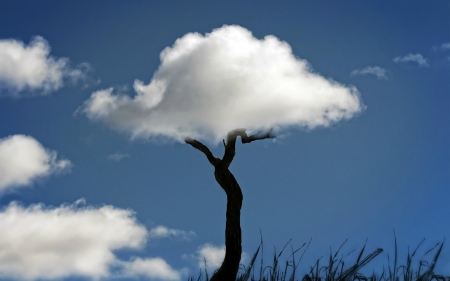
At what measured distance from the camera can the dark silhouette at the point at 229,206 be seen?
25.7 ft

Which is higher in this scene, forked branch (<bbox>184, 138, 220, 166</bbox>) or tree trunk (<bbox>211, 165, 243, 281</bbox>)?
forked branch (<bbox>184, 138, 220, 166</bbox>)

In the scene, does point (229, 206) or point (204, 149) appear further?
point (204, 149)

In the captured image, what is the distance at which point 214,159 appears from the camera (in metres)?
8.81

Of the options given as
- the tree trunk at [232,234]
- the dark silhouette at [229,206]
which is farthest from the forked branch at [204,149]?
the tree trunk at [232,234]

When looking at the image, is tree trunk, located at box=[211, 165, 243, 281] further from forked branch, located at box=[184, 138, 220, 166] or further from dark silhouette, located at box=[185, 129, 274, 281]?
forked branch, located at box=[184, 138, 220, 166]

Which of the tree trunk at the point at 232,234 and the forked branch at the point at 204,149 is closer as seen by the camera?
the tree trunk at the point at 232,234

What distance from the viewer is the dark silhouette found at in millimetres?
7848

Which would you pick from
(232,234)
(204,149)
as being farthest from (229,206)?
(204,149)

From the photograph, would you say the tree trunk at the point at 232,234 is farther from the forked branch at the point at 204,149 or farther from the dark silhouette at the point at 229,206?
the forked branch at the point at 204,149

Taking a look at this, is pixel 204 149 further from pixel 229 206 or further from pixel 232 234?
pixel 232 234

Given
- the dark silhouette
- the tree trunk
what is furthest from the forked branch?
the tree trunk

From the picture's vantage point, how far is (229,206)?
8148mm

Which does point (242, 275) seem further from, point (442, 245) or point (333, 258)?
point (442, 245)

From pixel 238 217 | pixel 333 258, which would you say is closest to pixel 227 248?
pixel 238 217
